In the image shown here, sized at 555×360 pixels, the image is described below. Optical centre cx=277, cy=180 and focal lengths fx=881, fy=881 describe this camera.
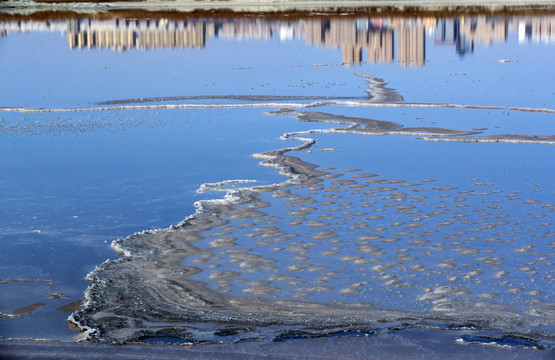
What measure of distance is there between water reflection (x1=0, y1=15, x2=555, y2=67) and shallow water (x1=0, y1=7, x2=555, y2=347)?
9.26 m

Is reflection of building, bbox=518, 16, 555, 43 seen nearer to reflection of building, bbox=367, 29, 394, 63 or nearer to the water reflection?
the water reflection

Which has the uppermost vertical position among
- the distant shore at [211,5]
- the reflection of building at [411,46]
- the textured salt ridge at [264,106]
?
the distant shore at [211,5]

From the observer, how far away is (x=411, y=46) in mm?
34625

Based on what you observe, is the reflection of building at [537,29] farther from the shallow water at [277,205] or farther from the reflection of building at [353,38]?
the shallow water at [277,205]

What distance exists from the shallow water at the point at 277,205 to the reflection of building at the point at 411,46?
4803mm

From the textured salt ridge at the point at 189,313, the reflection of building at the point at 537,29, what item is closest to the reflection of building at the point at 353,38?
the reflection of building at the point at 537,29

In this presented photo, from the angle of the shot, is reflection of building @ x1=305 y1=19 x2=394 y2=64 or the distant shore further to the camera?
the distant shore

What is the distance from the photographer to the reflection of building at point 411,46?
30.2m

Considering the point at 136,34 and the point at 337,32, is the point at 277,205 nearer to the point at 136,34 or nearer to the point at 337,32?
the point at 337,32

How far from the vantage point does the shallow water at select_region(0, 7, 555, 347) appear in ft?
24.6

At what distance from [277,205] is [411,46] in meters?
25.0

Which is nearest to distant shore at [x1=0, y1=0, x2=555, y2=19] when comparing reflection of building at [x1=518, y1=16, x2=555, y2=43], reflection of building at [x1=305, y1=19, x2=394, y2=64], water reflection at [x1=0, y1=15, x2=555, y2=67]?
water reflection at [x1=0, y1=15, x2=555, y2=67]

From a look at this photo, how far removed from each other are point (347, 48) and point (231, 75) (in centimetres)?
908

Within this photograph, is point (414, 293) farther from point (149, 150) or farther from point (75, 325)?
point (149, 150)
